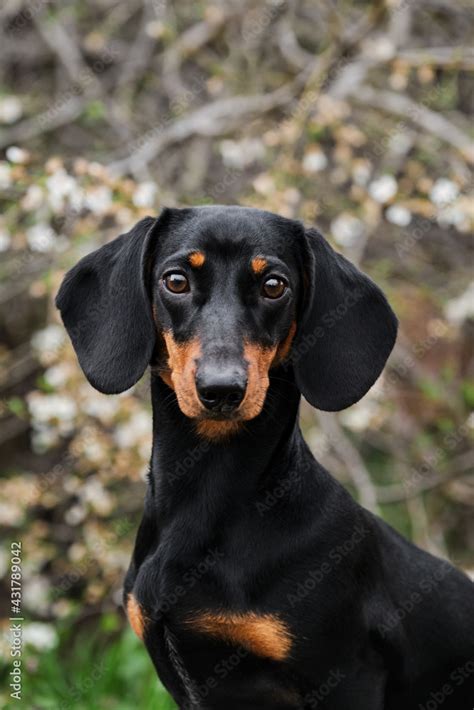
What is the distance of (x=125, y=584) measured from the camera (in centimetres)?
316

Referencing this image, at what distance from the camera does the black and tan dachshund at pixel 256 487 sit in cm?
279

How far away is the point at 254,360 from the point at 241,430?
0.31 metres

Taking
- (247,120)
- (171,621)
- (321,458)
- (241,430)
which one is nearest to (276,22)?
(247,120)

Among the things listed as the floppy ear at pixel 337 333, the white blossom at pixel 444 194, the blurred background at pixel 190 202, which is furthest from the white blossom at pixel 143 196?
the floppy ear at pixel 337 333

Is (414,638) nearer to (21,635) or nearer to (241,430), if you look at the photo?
(241,430)

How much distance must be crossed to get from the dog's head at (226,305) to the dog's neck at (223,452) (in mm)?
52

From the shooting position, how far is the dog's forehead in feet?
9.56

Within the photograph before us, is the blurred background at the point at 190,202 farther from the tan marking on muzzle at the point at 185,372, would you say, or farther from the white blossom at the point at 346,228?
the tan marking on muzzle at the point at 185,372

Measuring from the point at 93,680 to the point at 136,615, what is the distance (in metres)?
2.15

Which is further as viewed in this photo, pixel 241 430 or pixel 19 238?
pixel 19 238

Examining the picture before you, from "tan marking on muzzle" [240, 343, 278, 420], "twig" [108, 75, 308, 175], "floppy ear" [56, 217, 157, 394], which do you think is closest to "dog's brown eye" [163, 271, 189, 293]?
"floppy ear" [56, 217, 157, 394]
